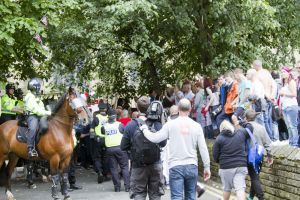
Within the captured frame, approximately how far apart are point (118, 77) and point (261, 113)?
13318 mm

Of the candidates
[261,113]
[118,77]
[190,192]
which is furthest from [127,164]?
[118,77]

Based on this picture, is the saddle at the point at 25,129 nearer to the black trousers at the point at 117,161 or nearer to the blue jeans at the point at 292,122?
the black trousers at the point at 117,161

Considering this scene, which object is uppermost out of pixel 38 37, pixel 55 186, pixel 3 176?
pixel 38 37

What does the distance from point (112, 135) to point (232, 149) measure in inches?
234

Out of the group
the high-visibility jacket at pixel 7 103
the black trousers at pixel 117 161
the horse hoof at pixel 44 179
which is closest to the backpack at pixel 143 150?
the black trousers at pixel 117 161

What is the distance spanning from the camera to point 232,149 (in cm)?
1151

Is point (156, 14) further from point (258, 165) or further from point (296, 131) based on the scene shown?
point (258, 165)

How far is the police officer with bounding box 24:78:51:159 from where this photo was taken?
593 inches

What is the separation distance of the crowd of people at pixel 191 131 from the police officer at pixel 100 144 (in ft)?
0.10

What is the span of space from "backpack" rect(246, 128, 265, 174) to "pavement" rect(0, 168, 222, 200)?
2530mm

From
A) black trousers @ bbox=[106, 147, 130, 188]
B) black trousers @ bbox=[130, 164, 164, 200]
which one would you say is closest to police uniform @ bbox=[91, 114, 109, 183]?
black trousers @ bbox=[106, 147, 130, 188]

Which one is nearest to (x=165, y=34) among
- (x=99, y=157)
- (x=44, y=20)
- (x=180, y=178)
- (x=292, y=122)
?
(x=44, y=20)

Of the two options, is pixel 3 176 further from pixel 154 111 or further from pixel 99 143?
pixel 154 111

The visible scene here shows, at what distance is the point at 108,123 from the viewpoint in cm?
1705
